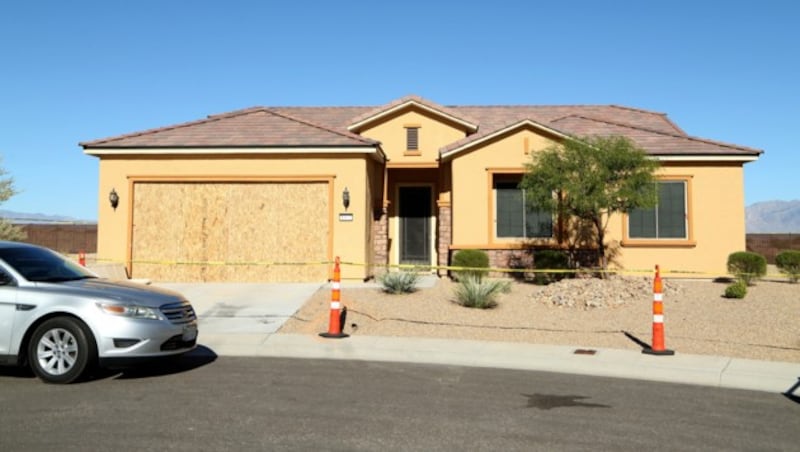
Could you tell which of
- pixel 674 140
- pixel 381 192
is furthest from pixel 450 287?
pixel 674 140

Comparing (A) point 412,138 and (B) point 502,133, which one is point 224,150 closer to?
(A) point 412,138

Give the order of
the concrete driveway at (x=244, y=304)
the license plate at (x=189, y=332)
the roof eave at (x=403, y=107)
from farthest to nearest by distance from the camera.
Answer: the roof eave at (x=403, y=107) → the concrete driveway at (x=244, y=304) → the license plate at (x=189, y=332)

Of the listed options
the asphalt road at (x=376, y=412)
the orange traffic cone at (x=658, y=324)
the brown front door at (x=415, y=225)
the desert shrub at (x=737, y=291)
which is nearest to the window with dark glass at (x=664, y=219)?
the desert shrub at (x=737, y=291)

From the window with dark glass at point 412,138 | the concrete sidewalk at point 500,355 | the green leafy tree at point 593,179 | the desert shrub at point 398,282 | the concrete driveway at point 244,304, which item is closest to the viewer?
the concrete sidewalk at point 500,355

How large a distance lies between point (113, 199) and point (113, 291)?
10584mm

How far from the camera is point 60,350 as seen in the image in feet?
23.9

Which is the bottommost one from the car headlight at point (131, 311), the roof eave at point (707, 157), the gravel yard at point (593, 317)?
the gravel yard at point (593, 317)

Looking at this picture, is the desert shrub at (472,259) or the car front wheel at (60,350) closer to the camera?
the car front wheel at (60,350)

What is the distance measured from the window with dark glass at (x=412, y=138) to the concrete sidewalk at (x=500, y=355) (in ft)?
31.8

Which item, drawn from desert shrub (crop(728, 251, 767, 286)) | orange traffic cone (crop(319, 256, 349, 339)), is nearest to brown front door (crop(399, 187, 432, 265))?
desert shrub (crop(728, 251, 767, 286))

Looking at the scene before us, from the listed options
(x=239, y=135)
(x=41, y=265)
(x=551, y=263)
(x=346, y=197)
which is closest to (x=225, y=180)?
(x=239, y=135)

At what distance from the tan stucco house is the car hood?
24.1 feet

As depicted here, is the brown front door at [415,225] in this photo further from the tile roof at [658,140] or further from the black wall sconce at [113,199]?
the black wall sconce at [113,199]

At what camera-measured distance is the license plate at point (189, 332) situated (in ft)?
26.1
